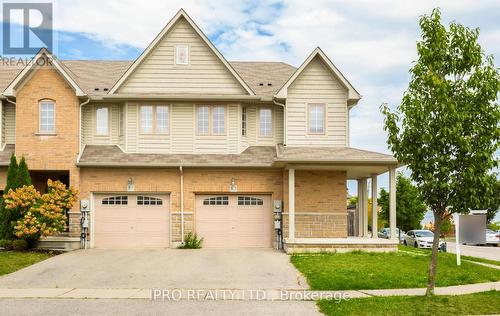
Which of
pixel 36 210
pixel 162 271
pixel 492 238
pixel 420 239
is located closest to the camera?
pixel 162 271

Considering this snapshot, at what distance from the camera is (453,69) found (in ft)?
41.6

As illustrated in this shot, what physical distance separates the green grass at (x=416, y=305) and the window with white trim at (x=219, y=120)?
535 inches

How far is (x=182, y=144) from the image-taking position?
82.8 feet

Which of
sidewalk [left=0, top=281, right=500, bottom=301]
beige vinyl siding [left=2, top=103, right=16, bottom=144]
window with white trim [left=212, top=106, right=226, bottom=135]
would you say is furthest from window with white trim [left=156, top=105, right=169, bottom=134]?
sidewalk [left=0, top=281, right=500, bottom=301]

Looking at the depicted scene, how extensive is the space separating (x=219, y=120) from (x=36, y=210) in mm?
8389

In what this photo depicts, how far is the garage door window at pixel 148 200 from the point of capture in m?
24.9

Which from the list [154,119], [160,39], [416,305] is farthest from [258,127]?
[416,305]

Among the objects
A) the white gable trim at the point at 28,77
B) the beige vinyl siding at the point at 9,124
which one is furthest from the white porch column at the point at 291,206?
→ the beige vinyl siding at the point at 9,124

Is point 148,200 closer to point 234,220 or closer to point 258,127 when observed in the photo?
point 234,220

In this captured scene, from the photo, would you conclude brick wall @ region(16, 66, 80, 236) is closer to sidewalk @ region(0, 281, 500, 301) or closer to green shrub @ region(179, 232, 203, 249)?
green shrub @ region(179, 232, 203, 249)

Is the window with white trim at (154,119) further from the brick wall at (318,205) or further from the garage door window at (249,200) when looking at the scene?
the brick wall at (318,205)

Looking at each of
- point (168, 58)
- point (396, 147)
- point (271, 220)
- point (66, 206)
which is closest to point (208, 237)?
point (271, 220)

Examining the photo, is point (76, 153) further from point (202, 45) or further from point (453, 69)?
point (453, 69)

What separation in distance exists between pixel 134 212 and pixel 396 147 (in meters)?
14.7
